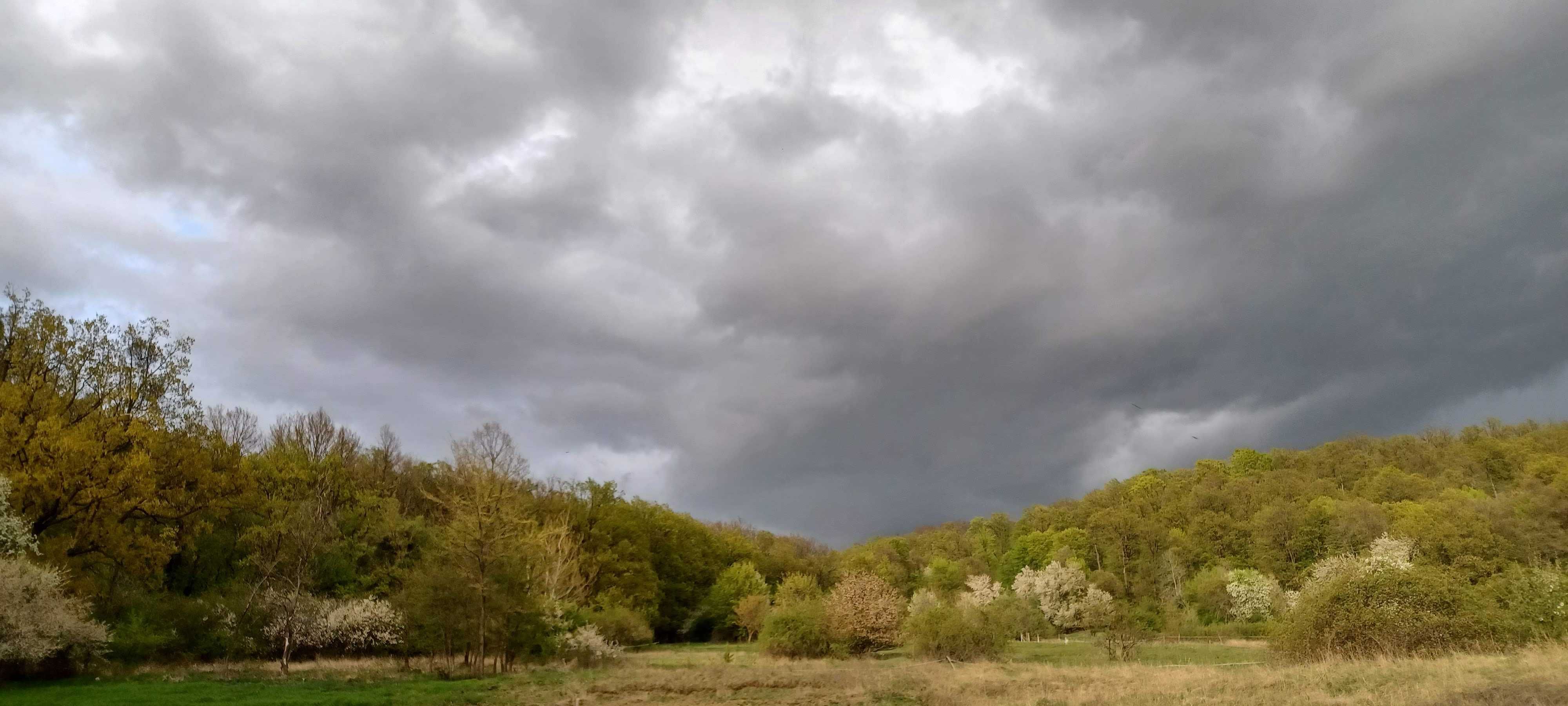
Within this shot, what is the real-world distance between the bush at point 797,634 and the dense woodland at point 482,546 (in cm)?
17

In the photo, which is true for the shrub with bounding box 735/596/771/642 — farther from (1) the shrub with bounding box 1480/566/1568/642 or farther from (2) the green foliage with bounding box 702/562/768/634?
(1) the shrub with bounding box 1480/566/1568/642

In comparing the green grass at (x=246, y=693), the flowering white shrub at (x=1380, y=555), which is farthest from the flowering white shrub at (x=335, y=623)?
the flowering white shrub at (x=1380, y=555)

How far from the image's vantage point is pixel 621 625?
5531 centimetres

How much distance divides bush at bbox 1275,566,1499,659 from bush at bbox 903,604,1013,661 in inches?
655

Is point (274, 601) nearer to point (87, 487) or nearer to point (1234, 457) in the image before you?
point (87, 487)

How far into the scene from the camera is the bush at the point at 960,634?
45.7m

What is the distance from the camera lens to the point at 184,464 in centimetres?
3678

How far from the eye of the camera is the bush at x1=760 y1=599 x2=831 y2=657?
49719 mm

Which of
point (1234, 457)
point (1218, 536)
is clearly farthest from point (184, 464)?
point (1234, 457)

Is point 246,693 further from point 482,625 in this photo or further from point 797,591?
point 797,591

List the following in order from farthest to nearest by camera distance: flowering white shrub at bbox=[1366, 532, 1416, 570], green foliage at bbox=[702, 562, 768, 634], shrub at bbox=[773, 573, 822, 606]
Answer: green foliage at bbox=[702, 562, 768, 634], flowering white shrub at bbox=[1366, 532, 1416, 570], shrub at bbox=[773, 573, 822, 606]

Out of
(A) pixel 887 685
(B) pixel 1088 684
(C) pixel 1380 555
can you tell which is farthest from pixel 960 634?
(C) pixel 1380 555

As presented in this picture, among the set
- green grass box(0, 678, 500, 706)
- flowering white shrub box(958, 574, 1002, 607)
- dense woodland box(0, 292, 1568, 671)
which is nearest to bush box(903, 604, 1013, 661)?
dense woodland box(0, 292, 1568, 671)

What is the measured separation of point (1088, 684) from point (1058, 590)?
66.3m
